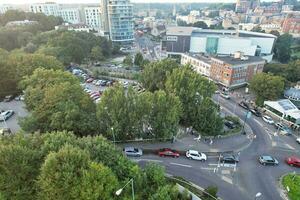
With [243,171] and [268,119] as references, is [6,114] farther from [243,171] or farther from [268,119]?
[268,119]

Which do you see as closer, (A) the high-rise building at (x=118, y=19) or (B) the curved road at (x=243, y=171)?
(B) the curved road at (x=243, y=171)

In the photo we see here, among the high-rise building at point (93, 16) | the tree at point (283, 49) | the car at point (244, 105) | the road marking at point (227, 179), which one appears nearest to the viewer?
the road marking at point (227, 179)

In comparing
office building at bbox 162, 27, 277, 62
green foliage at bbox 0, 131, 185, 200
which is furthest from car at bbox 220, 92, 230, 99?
green foliage at bbox 0, 131, 185, 200

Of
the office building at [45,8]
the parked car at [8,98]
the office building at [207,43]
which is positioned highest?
the office building at [45,8]

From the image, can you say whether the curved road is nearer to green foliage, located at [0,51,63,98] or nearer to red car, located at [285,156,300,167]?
red car, located at [285,156,300,167]

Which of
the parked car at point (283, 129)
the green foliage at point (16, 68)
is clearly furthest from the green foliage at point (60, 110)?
the parked car at point (283, 129)

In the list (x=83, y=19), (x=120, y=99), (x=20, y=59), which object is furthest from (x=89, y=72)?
(x=83, y=19)

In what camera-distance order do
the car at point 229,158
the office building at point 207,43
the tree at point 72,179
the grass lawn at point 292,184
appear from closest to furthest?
1. the tree at point 72,179
2. the grass lawn at point 292,184
3. the car at point 229,158
4. the office building at point 207,43

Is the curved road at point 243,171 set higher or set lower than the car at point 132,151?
lower

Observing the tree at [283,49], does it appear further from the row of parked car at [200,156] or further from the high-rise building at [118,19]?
the row of parked car at [200,156]
